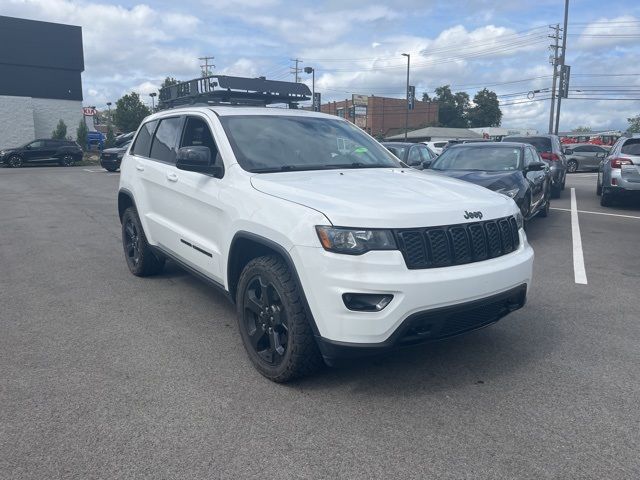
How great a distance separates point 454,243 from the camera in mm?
3461

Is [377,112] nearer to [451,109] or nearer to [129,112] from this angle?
[451,109]

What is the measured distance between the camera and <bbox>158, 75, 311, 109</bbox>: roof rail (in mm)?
6297

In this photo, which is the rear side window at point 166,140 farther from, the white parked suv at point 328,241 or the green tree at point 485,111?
the green tree at point 485,111

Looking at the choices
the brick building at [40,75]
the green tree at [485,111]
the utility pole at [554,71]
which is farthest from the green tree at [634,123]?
the brick building at [40,75]

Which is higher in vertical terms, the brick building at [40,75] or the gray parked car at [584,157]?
the brick building at [40,75]

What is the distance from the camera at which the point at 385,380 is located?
12.4 feet

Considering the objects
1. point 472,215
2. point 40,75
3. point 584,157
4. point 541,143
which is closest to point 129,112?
point 40,75

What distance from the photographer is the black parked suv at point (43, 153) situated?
97.6 feet

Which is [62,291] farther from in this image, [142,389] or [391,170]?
[391,170]

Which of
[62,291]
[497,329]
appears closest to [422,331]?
[497,329]

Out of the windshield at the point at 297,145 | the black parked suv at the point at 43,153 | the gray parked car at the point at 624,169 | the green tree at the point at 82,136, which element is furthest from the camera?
the green tree at the point at 82,136

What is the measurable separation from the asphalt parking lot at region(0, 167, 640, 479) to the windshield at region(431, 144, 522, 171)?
3721 mm

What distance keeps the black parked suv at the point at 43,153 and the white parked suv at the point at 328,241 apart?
28.8m

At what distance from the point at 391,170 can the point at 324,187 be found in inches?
43.0
